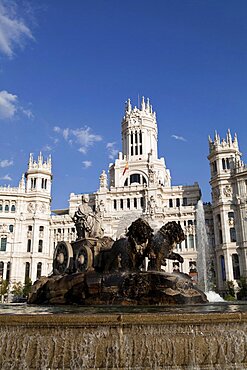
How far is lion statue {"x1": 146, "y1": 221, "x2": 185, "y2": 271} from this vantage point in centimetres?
1919

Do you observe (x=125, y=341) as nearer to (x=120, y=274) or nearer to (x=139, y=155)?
(x=120, y=274)

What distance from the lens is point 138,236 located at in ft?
61.0

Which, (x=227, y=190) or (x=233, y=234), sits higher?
(x=227, y=190)

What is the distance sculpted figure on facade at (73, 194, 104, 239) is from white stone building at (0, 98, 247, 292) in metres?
48.9

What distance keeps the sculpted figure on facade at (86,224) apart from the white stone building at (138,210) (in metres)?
48.9

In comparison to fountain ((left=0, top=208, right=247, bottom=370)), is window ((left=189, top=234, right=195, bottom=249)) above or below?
above

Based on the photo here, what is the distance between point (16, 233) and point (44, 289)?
61199 mm

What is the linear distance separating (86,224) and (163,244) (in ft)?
17.6

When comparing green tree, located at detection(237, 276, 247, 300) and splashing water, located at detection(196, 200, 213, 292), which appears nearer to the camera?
green tree, located at detection(237, 276, 247, 300)

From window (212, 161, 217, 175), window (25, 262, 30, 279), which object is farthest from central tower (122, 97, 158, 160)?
window (25, 262, 30, 279)

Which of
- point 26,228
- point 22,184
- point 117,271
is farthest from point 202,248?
point 117,271

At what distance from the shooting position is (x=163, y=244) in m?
19.3

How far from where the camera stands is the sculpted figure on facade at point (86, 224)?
22.5 meters

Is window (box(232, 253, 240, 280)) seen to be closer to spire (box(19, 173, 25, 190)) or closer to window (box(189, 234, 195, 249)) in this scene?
window (box(189, 234, 195, 249))
